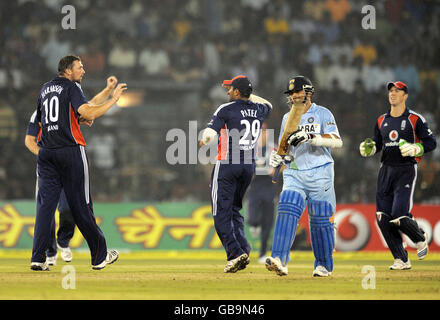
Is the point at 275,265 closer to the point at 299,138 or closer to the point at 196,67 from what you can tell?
the point at 299,138

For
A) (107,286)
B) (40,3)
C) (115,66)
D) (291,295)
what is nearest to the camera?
(291,295)

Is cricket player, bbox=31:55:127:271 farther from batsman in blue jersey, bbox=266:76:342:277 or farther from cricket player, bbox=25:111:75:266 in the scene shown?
batsman in blue jersey, bbox=266:76:342:277

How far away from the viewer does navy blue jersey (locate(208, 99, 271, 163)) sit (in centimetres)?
977

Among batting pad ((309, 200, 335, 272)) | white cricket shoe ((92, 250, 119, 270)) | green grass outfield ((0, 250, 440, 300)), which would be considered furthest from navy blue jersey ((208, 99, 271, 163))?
white cricket shoe ((92, 250, 119, 270))

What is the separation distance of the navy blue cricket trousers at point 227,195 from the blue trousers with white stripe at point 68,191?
159 cm

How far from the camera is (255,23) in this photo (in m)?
21.1

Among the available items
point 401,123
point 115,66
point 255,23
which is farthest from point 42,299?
point 255,23

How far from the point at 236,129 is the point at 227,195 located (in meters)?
0.91

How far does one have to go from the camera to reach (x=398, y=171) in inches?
416

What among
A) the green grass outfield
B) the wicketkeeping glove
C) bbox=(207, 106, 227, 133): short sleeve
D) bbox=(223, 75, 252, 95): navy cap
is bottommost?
the green grass outfield

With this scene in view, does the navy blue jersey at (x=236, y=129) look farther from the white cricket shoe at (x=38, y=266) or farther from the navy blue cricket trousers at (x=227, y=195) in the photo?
the white cricket shoe at (x=38, y=266)

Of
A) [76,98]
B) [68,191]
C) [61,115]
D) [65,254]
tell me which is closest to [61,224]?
[65,254]
